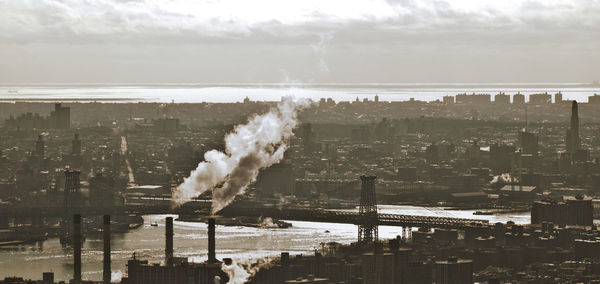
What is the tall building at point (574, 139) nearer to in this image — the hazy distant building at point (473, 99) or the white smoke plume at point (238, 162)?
the white smoke plume at point (238, 162)

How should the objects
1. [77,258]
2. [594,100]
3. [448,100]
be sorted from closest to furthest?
[77,258] < [594,100] < [448,100]

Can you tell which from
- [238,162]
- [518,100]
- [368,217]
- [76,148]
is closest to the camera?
[238,162]

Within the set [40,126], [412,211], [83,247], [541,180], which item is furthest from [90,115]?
[83,247]

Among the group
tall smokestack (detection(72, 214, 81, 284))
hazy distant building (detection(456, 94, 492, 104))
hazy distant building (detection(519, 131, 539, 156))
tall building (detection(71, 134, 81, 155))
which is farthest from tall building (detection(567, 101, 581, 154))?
tall smokestack (detection(72, 214, 81, 284))

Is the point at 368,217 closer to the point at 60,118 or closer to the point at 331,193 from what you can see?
the point at 331,193

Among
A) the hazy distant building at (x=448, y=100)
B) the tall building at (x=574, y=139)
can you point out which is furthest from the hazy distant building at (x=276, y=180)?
the hazy distant building at (x=448, y=100)

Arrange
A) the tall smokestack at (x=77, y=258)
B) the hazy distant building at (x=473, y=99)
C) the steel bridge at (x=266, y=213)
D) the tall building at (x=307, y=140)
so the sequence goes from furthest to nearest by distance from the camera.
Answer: the hazy distant building at (x=473, y=99)
the tall building at (x=307, y=140)
the steel bridge at (x=266, y=213)
the tall smokestack at (x=77, y=258)

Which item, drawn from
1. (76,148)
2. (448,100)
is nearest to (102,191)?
(76,148)
